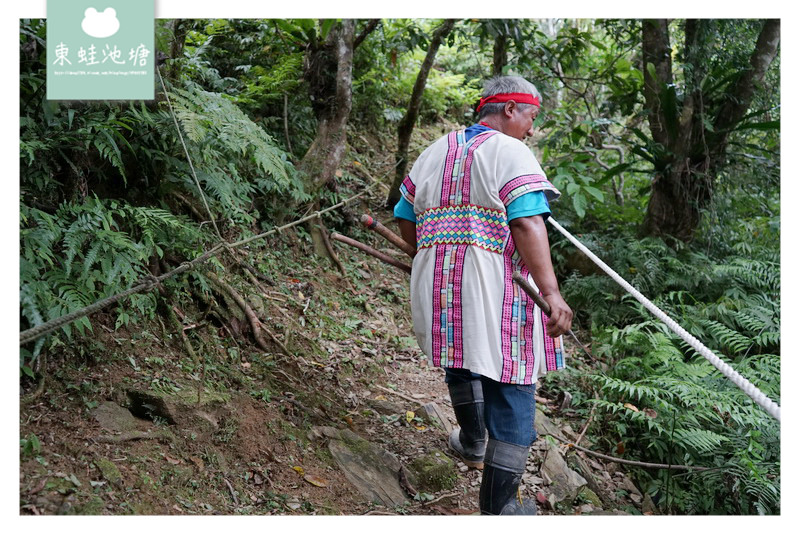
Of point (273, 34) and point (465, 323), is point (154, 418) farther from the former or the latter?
point (273, 34)

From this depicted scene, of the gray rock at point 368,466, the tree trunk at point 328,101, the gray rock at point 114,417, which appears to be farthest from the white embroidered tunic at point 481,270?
the tree trunk at point 328,101

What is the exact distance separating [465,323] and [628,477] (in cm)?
180

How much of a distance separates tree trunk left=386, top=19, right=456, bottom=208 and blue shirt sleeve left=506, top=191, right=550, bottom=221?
3.15m

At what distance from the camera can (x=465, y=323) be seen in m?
2.26

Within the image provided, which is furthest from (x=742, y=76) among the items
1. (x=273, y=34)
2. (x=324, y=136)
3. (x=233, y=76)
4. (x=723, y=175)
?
(x=233, y=76)

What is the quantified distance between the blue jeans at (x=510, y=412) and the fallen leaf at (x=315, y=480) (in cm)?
78

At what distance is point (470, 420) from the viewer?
101 inches

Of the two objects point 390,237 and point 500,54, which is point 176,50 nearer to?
point 390,237

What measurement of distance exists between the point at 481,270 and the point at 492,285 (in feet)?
0.24

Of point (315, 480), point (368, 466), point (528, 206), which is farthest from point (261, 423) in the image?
point (528, 206)

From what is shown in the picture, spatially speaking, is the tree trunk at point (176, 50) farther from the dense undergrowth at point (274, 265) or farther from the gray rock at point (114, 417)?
the gray rock at point (114, 417)

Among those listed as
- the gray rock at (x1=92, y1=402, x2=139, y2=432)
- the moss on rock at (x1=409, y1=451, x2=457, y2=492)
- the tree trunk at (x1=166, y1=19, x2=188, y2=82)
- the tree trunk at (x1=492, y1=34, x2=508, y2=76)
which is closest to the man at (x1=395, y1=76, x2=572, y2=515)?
the moss on rock at (x1=409, y1=451, x2=457, y2=492)

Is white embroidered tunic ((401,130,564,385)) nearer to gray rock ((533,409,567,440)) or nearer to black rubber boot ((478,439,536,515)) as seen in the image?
black rubber boot ((478,439,536,515))
